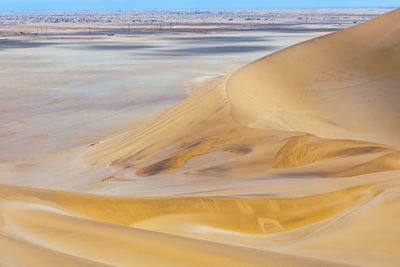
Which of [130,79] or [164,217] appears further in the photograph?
[130,79]

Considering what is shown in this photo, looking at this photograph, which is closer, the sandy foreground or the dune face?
the sandy foreground

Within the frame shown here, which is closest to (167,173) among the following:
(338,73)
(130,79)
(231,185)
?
(231,185)

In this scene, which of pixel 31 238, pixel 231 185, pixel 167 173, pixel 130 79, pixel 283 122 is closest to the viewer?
pixel 31 238

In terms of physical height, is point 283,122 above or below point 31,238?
below

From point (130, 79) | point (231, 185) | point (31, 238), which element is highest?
point (31, 238)

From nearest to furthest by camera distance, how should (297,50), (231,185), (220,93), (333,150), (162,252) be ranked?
(162,252) < (231,185) < (333,150) < (220,93) < (297,50)

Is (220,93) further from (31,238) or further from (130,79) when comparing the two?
(130,79)

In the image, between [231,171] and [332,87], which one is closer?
[231,171]

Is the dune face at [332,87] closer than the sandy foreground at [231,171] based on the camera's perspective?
No
